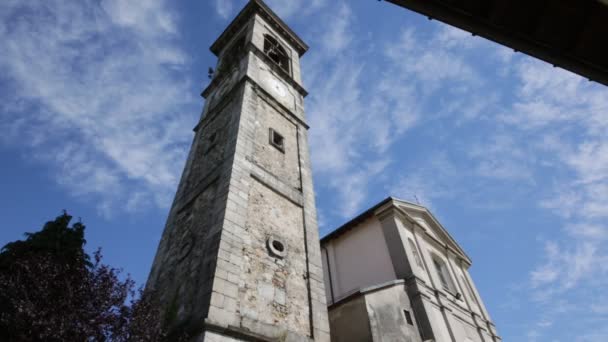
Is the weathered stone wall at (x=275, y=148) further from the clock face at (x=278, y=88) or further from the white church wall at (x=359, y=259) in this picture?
the white church wall at (x=359, y=259)

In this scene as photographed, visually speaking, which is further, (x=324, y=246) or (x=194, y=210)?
(x=324, y=246)

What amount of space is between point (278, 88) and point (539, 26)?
34.6 ft

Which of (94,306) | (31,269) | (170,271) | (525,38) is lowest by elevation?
(94,306)

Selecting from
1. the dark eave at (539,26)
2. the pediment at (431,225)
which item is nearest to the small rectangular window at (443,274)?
the pediment at (431,225)

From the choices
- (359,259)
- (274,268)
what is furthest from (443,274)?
(274,268)

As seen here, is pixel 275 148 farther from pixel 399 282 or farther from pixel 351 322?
pixel 399 282

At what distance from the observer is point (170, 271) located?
8.12 metres

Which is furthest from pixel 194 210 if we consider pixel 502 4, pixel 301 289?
pixel 502 4

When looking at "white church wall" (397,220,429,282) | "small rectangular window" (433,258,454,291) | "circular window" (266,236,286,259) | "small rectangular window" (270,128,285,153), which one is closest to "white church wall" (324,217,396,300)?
"white church wall" (397,220,429,282)

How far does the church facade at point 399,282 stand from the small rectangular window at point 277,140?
4593 mm

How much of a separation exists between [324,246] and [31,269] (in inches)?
405

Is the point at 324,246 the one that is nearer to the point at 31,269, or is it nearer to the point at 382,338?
the point at 382,338

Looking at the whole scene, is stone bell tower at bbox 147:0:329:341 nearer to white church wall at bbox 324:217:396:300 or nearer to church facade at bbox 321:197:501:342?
church facade at bbox 321:197:501:342

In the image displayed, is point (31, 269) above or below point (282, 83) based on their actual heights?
below
